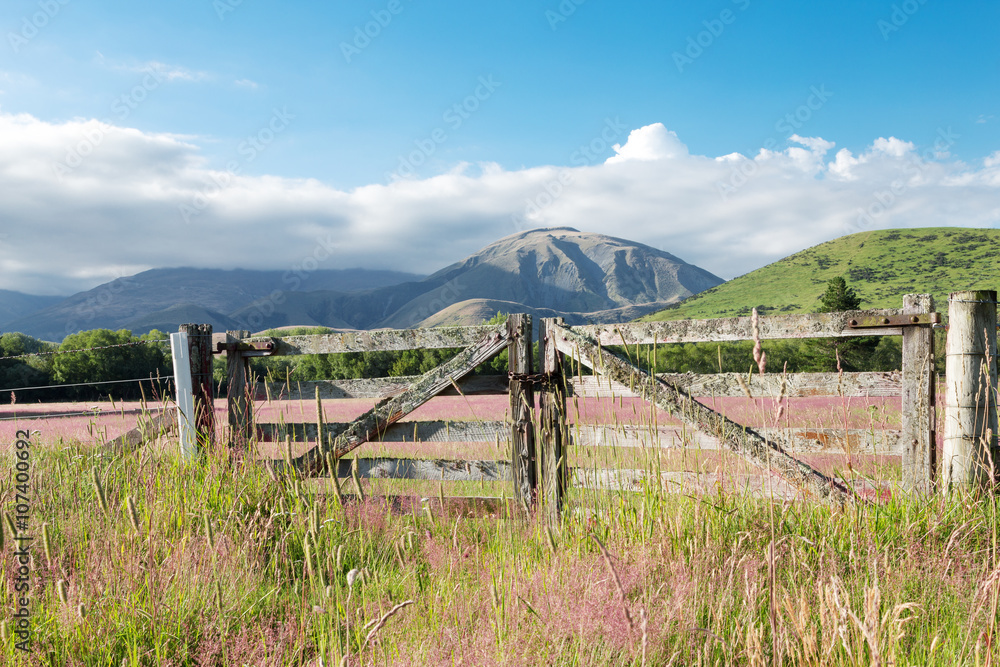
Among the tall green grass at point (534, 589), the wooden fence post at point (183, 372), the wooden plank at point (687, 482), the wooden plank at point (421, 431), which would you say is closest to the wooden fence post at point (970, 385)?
the tall green grass at point (534, 589)

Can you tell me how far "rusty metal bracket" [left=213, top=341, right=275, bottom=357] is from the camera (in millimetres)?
5215

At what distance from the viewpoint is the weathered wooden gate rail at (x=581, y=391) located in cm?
396

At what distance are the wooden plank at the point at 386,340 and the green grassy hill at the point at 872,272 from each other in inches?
4491

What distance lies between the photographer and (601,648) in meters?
1.98

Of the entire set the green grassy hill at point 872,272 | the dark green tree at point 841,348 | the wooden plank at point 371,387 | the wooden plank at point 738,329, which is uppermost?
the green grassy hill at point 872,272

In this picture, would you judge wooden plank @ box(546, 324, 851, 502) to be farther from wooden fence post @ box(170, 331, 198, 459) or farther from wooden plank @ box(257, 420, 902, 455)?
wooden fence post @ box(170, 331, 198, 459)

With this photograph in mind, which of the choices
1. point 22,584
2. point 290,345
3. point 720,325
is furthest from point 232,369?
point 720,325

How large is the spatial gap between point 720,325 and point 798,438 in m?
1.04

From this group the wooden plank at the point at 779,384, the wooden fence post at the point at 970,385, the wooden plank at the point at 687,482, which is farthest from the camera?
the wooden plank at the point at 779,384

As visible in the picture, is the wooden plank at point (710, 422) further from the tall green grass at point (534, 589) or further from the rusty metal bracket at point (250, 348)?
the rusty metal bracket at point (250, 348)

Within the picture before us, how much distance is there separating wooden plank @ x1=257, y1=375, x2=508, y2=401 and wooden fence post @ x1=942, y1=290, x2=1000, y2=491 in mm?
3139

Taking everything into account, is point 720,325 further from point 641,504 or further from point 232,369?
point 232,369

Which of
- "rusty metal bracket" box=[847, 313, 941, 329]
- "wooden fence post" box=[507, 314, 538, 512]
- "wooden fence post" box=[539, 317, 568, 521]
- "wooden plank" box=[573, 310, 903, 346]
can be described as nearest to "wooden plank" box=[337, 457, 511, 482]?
"wooden fence post" box=[507, 314, 538, 512]

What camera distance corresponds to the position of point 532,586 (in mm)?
2324
